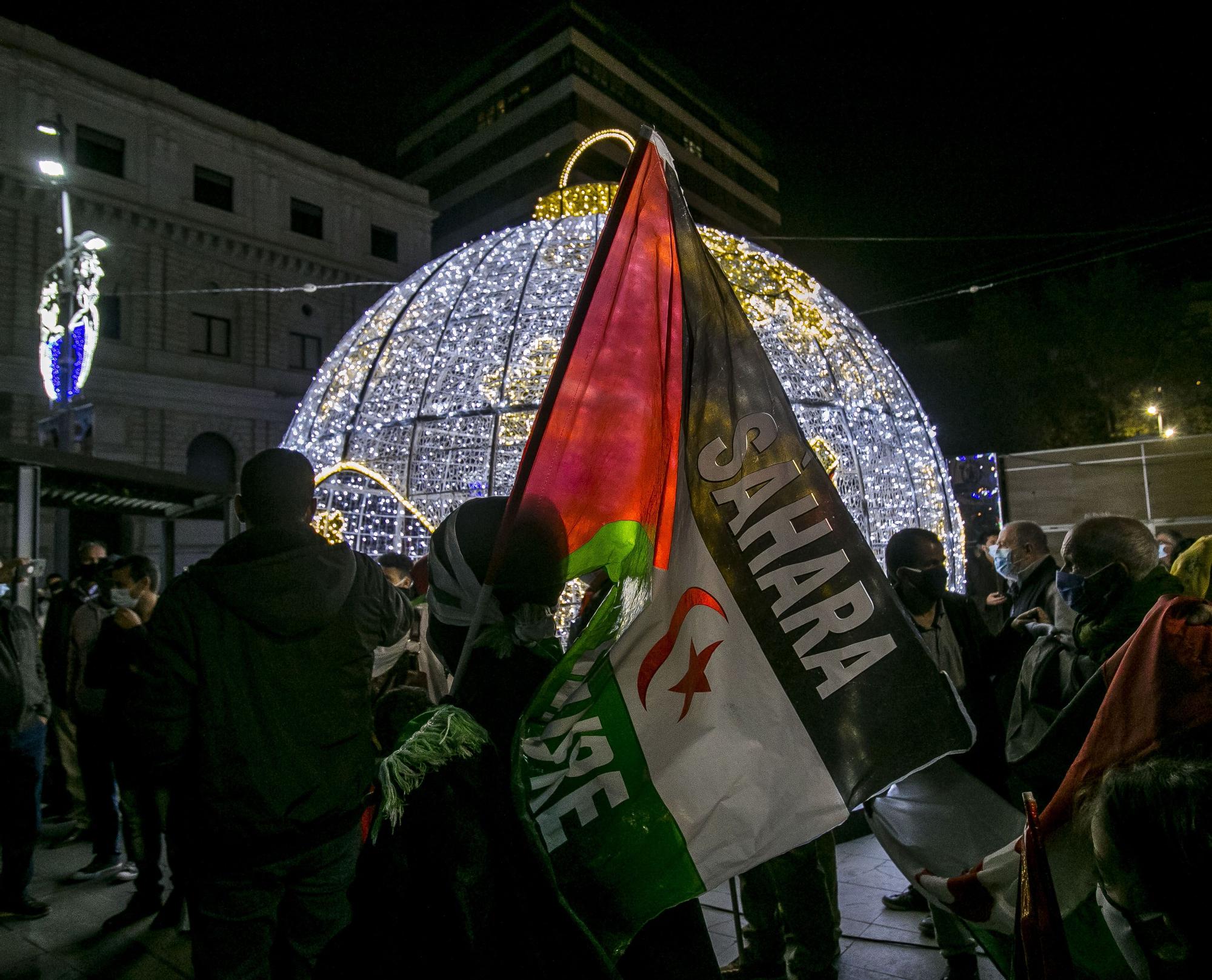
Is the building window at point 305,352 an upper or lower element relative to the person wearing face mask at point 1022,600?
upper

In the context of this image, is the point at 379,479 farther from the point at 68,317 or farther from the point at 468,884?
the point at 68,317

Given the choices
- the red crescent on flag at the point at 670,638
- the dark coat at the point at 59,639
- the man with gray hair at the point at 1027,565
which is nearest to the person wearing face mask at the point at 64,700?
the dark coat at the point at 59,639

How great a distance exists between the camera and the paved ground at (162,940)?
334 cm

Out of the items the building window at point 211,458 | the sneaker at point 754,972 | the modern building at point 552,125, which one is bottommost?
the sneaker at point 754,972

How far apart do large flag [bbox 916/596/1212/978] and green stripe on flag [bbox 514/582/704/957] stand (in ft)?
3.28

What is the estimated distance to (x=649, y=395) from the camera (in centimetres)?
179

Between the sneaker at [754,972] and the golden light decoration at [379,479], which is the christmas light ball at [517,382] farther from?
the sneaker at [754,972]

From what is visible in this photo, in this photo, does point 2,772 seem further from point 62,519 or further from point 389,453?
point 62,519

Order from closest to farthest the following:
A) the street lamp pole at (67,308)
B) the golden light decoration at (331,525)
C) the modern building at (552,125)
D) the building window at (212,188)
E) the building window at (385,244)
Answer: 1. the golden light decoration at (331,525)
2. the street lamp pole at (67,308)
3. the building window at (212,188)
4. the building window at (385,244)
5. the modern building at (552,125)

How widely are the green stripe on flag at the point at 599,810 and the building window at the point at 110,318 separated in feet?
79.7

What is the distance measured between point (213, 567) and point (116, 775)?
283cm

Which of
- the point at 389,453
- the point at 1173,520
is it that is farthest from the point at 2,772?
the point at 1173,520

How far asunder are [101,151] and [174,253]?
3.11 metres

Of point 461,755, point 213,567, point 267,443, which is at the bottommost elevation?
point 461,755
